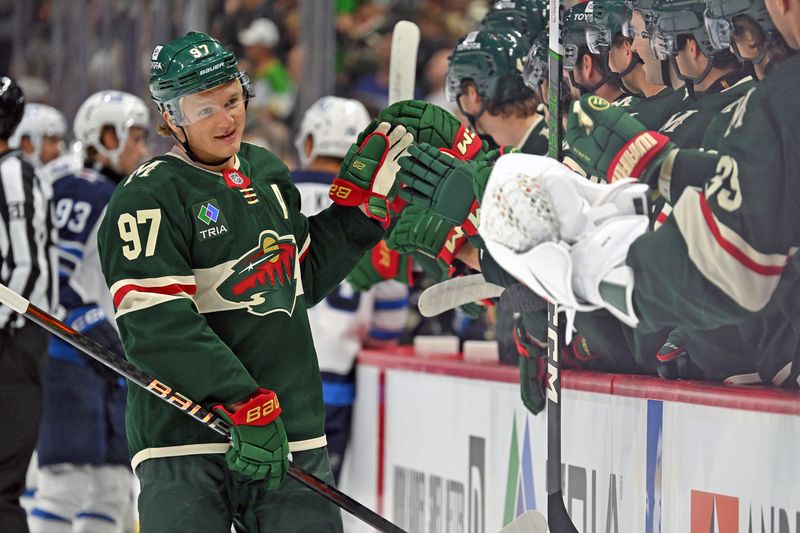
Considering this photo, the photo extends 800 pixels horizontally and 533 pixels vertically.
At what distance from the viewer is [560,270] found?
214cm

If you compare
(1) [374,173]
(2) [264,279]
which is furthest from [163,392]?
(1) [374,173]

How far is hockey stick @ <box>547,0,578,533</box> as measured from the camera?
2.58m

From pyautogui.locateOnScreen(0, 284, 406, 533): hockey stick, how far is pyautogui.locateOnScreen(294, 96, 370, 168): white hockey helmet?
6.77ft

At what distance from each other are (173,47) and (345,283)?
6.40 ft

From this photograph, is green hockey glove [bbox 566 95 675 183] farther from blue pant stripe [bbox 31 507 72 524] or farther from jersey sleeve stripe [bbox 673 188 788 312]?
blue pant stripe [bbox 31 507 72 524]

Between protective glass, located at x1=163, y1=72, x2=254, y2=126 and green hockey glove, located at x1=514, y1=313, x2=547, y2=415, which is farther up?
protective glass, located at x1=163, y1=72, x2=254, y2=126

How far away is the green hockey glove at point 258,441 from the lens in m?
2.54

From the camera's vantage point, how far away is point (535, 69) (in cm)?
323

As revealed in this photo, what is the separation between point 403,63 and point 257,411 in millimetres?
1392

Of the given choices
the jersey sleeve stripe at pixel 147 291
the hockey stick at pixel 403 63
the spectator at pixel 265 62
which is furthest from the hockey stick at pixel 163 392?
the spectator at pixel 265 62

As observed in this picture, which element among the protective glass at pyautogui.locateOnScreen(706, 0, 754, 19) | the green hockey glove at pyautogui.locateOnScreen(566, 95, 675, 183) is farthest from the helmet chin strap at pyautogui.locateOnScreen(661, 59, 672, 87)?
the protective glass at pyautogui.locateOnScreen(706, 0, 754, 19)

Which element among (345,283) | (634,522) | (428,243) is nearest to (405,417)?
(345,283)

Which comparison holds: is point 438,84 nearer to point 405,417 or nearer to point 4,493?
point 405,417

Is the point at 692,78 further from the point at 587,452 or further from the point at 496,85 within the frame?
the point at 496,85
